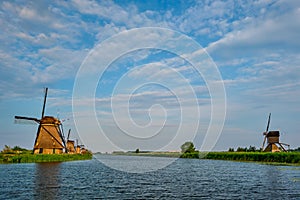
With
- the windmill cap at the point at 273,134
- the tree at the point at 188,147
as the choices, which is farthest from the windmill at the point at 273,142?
the tree at the point at 188,147

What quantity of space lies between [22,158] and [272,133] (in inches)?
2154

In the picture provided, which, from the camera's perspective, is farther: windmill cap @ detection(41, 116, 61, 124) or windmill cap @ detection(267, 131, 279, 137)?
windmill cap @ detection(267, 131, 279, 137)

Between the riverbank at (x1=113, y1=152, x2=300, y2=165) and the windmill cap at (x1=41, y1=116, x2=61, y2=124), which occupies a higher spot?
the windmill cap at (x1=41, y1=116, x2=61, y2=124)

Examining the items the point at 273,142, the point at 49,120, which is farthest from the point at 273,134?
the point at 49,120

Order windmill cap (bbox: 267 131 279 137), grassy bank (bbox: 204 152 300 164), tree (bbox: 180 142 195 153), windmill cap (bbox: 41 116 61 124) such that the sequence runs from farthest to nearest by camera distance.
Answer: tree (bbox: 180 142 195 153) < windmill cap (bbox: 267 131 279 137) < windmill cap (bbox: 41 116 61 124) < grassy bank (bbox: 204 152 300 164)

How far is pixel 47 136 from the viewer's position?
55.6 m

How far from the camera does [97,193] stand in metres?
20.2

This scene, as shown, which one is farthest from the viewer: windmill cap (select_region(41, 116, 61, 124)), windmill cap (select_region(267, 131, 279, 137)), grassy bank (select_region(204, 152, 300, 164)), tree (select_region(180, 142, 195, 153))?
tree (select_region(180, 142, 195, 153))

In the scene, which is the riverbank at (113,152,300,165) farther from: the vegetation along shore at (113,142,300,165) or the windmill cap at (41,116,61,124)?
the windmill cap at (41,116,61,124)

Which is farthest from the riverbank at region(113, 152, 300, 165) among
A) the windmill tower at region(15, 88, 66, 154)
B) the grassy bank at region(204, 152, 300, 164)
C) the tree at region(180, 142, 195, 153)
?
the windmill tower at region(15, 88, 66, 154)

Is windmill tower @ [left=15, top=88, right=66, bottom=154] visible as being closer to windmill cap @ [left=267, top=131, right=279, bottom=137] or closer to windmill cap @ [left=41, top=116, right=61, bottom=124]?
windmill cap @ [left=41, top=116, right=61, bottom=124]

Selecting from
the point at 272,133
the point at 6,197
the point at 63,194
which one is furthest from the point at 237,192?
the point at 272,133

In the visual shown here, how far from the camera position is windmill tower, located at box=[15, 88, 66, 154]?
54781 millimetres

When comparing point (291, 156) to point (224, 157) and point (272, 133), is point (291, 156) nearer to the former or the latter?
point (272, 133)
